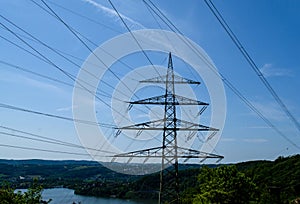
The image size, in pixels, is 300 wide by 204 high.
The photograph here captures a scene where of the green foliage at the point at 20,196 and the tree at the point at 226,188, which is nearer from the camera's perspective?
the green foliage at the point at 20,196

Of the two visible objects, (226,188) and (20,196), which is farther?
(226,188)

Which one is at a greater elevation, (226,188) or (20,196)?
(226,188)

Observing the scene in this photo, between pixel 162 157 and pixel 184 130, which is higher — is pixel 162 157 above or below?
below

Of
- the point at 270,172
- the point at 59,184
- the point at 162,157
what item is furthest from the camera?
the point at 59,184

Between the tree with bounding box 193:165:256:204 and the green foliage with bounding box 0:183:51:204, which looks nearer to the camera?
the green foliage with bounding box 0:183:51:204

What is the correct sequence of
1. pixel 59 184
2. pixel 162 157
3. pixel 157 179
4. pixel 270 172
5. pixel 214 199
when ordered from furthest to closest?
pixel 59 184 < pixel 157 179 < pixel 270 172 < pixel 214 199 < pixel 162 157

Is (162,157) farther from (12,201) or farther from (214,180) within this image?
(12,201)

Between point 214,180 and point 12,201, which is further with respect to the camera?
point 214,180

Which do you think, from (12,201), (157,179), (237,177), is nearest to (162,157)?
(237,177)
